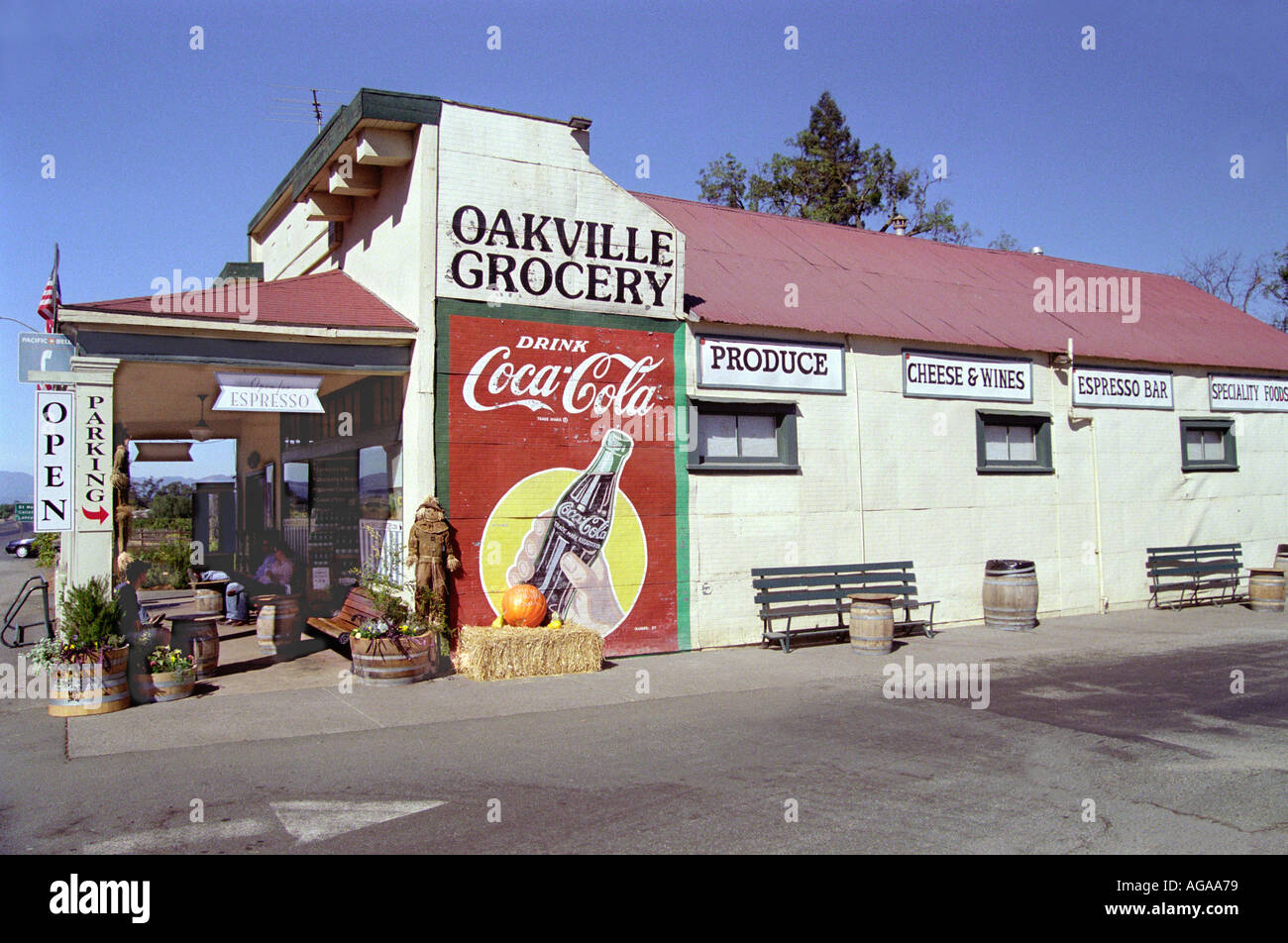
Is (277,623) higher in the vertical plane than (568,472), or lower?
lower

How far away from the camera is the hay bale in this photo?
10.6 meters

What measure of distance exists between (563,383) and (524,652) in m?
3.42

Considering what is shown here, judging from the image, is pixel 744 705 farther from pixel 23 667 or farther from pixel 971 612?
pixel 23 667

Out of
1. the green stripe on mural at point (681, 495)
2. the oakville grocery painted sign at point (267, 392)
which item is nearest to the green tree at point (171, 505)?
the oakville grocery painted sign at point (267, 392)

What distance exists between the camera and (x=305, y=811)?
237 inches

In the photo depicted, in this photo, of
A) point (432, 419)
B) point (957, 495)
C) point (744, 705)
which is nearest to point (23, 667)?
point (432, 419)

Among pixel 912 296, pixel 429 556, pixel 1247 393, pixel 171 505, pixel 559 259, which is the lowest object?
pixel 429 556

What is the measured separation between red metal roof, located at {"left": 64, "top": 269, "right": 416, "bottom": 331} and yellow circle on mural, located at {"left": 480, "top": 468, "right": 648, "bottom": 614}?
2.40m

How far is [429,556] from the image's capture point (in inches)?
426

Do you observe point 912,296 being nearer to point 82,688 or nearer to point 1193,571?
point 1193,571

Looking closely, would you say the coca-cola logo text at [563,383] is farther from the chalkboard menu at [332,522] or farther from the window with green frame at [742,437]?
the chalkboard menu at [332,522]

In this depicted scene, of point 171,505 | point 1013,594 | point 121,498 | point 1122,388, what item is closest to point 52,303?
point 121,498

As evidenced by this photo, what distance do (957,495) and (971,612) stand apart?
75.4 inches

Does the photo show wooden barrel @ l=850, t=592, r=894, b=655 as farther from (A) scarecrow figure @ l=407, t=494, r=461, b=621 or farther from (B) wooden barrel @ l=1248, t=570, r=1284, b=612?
(B) wooden barrel @ l=1248, t=570, r=1284, b=612
